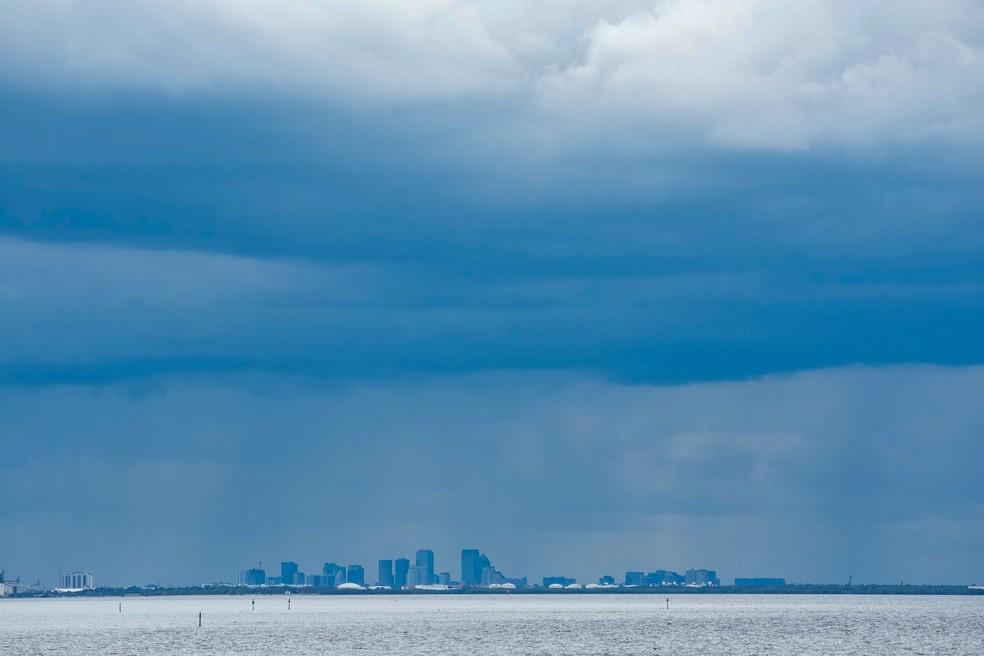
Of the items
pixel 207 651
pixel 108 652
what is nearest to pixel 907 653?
pixel 207 651

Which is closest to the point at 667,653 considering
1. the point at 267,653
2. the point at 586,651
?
the point at 586,651

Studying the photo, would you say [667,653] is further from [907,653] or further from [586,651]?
[907,653]

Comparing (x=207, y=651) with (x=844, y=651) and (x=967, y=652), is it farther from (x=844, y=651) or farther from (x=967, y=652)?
(x=967, y=652)

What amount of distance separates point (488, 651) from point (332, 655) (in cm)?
2148

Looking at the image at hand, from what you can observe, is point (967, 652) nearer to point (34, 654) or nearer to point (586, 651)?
point (586, 651)

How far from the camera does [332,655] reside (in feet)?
613

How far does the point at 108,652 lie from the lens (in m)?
199

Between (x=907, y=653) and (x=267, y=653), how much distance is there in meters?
Answer: 80.4

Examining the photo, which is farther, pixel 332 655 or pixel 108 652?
pixel 108 652

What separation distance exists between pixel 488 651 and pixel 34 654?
2362 inches

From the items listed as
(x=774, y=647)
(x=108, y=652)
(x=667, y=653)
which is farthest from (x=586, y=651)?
(x=108, y=652)

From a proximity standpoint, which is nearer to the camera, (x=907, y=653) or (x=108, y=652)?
(x=907, y=653)

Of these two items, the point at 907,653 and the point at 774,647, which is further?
the point at 774,647

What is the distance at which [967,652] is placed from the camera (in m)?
187
